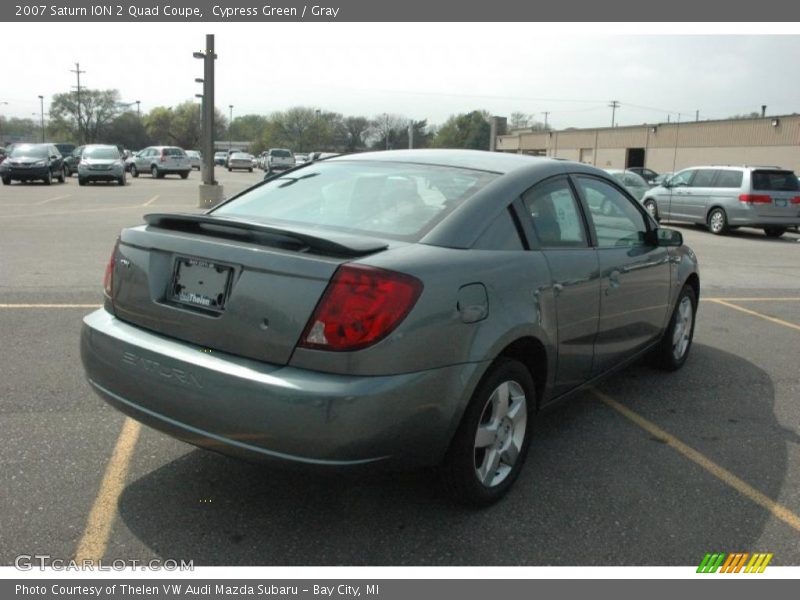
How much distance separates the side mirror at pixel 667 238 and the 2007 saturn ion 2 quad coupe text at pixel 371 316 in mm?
923

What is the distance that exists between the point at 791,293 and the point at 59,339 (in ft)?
28.7

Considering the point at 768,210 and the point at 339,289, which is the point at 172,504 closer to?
the point at 339,289

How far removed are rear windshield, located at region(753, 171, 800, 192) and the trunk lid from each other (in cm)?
1703

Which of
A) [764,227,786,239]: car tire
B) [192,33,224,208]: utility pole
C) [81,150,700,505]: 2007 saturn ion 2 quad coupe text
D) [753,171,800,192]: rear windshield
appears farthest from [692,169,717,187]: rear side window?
[81,150,700,505]: 2007 saturn ion 2 quad coupe text

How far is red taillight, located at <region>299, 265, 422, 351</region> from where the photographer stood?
2594mm

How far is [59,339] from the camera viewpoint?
5.55m

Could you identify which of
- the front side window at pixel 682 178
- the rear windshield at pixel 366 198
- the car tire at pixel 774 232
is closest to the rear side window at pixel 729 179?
the front side window at pixel 682 178

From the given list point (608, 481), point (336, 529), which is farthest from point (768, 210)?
point (336, 529)

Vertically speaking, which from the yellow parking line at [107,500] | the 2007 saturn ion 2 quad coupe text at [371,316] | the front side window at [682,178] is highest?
the front side window at [682,178]

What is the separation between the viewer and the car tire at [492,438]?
9.75 feet

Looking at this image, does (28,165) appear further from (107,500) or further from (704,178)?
(107,500)

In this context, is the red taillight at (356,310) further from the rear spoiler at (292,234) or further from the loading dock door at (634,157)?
the loading dock door at (634,157)

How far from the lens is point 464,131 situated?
48.7m

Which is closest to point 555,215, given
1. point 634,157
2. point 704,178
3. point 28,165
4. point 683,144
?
point 704,178
